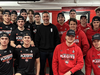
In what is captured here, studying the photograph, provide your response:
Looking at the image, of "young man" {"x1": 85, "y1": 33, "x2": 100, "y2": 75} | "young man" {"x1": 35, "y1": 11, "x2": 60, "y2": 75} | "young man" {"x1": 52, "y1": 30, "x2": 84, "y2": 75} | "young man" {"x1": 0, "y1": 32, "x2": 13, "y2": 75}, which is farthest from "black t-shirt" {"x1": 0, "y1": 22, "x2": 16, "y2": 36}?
"young man" {"x1": 85, "y1": 33, "x2": 100, "y2": 75}

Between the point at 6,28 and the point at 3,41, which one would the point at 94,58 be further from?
the point at 6,28

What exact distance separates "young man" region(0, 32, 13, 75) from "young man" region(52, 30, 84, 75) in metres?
1.05

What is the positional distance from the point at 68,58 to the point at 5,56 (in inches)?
56.2

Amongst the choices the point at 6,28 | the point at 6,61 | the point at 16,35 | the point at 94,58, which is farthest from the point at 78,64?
the point at 6,28

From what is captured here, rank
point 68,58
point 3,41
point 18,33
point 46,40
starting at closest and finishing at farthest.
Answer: point 3,41, point 68,58, point 18,33, point 46,40

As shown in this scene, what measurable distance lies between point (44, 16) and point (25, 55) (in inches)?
47.8

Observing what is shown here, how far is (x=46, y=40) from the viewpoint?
303 cm

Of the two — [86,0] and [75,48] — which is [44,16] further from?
[86,0]

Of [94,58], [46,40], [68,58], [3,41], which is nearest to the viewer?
[3,41]

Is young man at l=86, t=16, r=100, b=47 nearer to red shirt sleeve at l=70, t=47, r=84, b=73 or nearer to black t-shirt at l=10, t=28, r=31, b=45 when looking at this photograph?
red shirt sleeve at l=70, t=47, r=84, b=73

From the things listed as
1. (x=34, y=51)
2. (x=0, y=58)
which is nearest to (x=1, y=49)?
(x=0, y=58)

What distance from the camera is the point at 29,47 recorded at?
259cm

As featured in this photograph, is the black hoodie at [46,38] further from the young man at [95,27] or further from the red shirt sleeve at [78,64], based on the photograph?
the young man at [95,27]

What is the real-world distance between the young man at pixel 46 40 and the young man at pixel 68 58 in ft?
1.63
